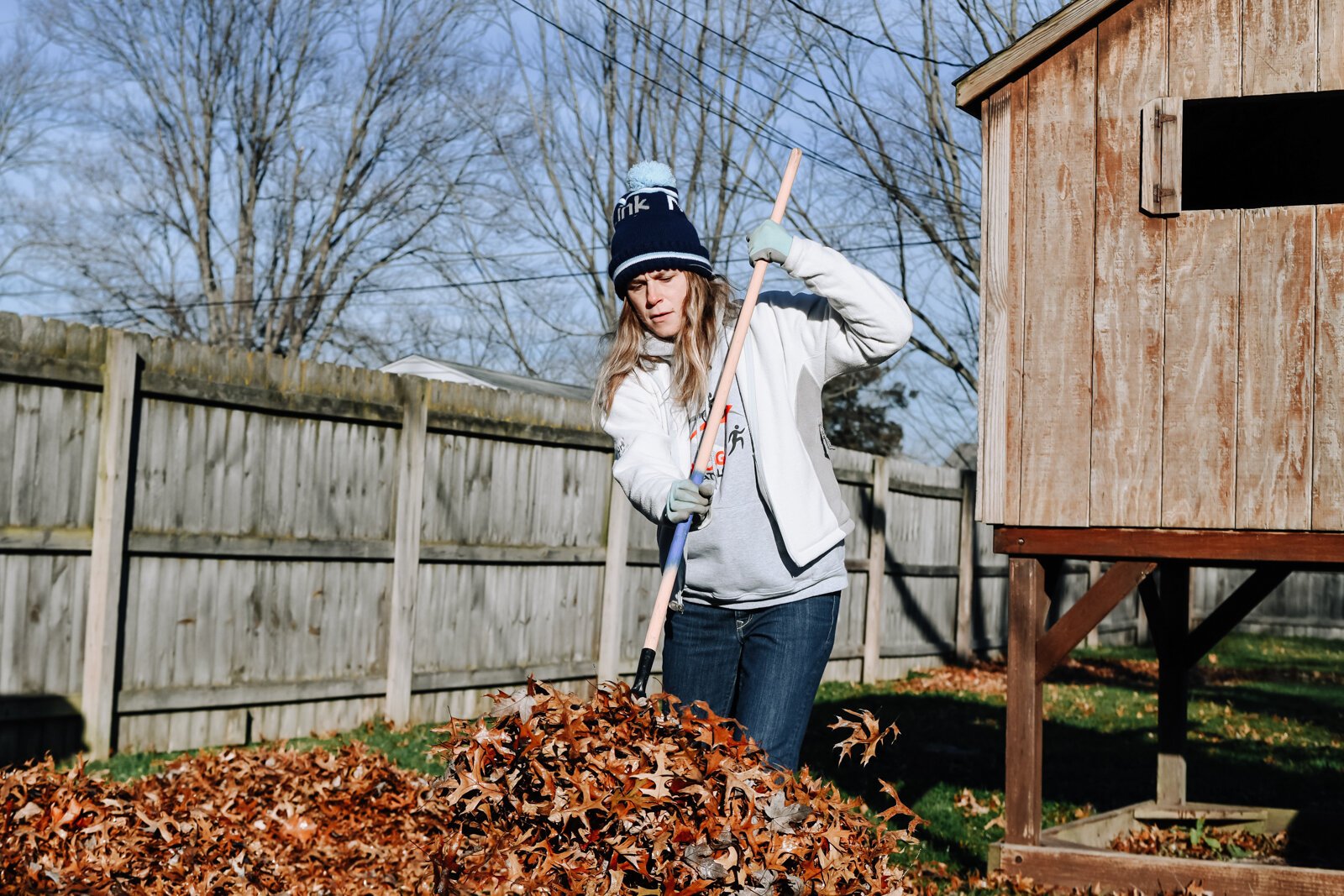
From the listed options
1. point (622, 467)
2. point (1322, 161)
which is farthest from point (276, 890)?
point (1322, 161)

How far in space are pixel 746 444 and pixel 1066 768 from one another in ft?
20.3

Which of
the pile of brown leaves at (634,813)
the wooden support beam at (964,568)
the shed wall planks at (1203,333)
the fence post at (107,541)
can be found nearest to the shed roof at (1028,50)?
the shed wall planks at (1203,333)

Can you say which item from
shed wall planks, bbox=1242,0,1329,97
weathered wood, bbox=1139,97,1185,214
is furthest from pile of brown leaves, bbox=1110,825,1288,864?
shed wall planks, bbox=1242,0,1329,97

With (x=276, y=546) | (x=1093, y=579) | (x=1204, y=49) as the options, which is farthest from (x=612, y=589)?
(x=1093, y=579)

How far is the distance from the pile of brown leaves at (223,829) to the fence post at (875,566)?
7.77 meters

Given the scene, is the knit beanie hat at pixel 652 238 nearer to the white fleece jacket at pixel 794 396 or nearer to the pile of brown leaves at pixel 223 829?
the white fleece jacket at pixel 794 396

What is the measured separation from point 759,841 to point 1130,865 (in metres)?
3.63

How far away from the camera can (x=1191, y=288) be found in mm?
5746

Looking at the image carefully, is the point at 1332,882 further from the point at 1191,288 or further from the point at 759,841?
the point at 759,841

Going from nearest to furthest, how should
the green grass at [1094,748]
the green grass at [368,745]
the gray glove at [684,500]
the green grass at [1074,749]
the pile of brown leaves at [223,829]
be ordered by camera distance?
the gray glove at [684,500] → the pile of brown leaves at [223,829] → the green grass at [368,745] → the green grass at [1074,749] → the green grass at [1094,748]

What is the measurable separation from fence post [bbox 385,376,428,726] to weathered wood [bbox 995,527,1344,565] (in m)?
3.78

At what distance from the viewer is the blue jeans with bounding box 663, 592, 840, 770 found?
3.38m

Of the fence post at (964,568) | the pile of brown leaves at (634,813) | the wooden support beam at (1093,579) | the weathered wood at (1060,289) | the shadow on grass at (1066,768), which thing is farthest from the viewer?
the wooden support beam at (1093,579)

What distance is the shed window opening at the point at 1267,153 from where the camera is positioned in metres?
7.72
